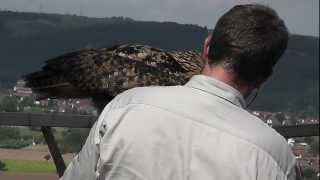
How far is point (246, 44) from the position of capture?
2229 millimetres

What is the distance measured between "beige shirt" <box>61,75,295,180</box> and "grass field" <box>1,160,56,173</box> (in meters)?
2.96

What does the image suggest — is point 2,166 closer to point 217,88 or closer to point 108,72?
point 108,72

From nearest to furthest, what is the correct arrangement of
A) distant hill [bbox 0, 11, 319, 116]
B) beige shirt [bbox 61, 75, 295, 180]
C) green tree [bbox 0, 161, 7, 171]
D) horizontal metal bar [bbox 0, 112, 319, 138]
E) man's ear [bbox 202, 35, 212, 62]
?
beige shirt [bbox 61, 75, 295, 180] < man's ear [bbox 202, 35, 212, 62] < horizontal metal bar [bbox 0, 112, 319, 138] < green tree [bbox 0, 161, 7, 171] < distant hill [bbox 0, 11, 319, 116]

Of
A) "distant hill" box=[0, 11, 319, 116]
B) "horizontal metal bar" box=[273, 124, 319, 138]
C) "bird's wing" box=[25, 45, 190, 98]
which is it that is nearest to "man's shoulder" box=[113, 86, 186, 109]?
"bird's wing" box=[25, 45, 190, 98]

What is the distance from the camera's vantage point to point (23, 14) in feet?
27.3

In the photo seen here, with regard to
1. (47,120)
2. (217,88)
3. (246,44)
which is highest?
(246,44)

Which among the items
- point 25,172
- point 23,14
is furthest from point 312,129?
point 23,14

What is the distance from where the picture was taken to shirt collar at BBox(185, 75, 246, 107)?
Answer: 7.27 ft

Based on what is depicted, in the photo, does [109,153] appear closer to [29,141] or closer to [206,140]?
[206,140]

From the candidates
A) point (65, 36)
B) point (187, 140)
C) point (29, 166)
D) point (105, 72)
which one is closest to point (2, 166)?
point (29, 166)

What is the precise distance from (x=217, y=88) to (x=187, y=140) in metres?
0.16

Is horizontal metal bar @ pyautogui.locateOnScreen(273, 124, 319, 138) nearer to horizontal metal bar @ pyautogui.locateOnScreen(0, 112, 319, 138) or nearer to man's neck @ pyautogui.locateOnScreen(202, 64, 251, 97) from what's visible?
horizontal metal bar @ pyautogui.locateOnScreen(0, 112, 319, 138)

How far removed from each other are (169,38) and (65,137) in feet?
7.60

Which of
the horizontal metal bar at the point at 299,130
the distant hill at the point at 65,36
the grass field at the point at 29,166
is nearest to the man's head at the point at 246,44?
the grass field at the point at 29,166
